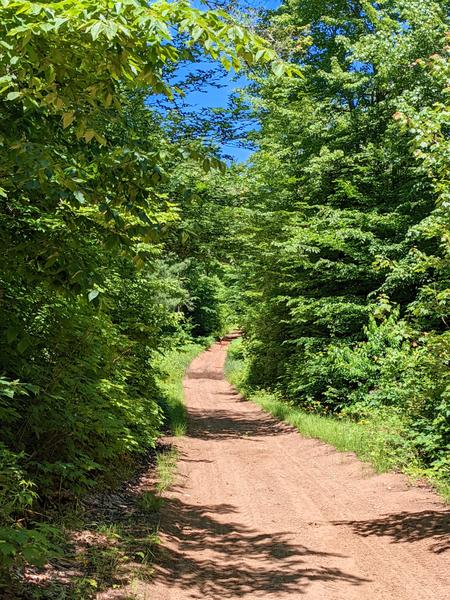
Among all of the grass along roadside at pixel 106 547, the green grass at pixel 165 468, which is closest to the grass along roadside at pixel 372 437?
the green grass at pixel 165 468

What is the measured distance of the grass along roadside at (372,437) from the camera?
875 cm

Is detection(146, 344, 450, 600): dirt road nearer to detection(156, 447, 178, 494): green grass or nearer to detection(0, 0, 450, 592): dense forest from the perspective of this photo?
detection(156, 447, 178, 494): green grass

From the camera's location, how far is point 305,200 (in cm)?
1720

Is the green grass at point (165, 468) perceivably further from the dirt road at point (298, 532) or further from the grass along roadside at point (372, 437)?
the grass along roadside at point (372, 437)

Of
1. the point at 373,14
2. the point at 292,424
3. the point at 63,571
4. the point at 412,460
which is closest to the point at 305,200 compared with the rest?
the point at 373,14

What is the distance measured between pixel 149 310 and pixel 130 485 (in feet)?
10.4

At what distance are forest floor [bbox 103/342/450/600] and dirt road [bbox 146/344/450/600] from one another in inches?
0.5

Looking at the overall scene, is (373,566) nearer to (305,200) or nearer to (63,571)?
(63,571)

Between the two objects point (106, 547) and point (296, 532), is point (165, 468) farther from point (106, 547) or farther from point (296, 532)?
point (106, 547)

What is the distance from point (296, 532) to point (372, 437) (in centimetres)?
414

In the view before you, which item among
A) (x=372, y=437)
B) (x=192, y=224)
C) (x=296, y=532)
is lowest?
(x=296, y=532)

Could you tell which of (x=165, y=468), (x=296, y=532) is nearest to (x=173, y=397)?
(x=165, y=468)

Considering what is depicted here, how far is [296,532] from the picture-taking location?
21.0 feet

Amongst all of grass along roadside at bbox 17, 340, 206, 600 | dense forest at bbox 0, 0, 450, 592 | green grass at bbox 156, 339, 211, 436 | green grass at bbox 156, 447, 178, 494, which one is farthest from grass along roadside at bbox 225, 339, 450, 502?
grass along roadside at bbox 17, 340, 206, 600
